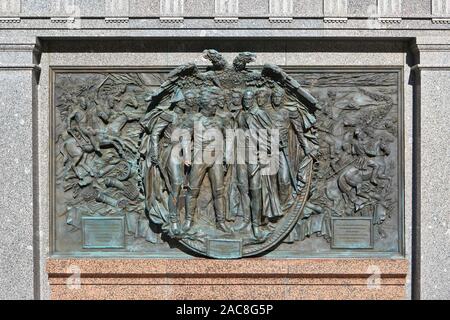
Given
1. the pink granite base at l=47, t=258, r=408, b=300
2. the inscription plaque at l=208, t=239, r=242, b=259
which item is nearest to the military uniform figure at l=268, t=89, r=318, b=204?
the inscription plaque at l=208, t=239, r=242, b=259

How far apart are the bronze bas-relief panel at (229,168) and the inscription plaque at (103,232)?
0.03 metres

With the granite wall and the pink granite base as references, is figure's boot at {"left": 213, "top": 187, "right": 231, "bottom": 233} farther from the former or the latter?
the granite wall

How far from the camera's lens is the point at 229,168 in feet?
26.9

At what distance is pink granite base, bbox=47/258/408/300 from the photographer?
8180mm

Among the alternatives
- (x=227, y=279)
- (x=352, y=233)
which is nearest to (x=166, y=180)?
(x=227, y=279)

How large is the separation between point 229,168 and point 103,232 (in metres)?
1.90

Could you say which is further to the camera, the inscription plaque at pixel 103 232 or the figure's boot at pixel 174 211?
the inscription plaque at pixel 103 232

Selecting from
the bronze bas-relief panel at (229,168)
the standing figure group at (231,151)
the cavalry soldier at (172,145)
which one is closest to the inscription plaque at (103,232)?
the bronze bas-relief panel at (229,168)

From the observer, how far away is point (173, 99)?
818cm

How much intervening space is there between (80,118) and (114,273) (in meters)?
2.11

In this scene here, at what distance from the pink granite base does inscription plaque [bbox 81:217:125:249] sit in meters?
0.23

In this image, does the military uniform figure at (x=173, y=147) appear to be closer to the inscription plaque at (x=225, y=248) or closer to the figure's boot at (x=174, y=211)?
the figure's boot at (x=174, y=211)

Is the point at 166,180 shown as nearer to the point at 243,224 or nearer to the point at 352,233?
the point at 243,224

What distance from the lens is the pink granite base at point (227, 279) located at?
8.18 metres
